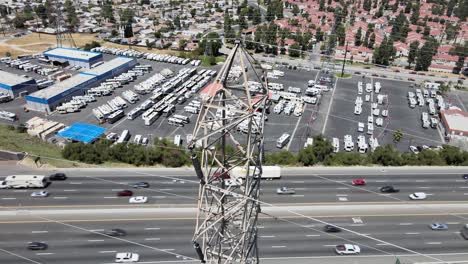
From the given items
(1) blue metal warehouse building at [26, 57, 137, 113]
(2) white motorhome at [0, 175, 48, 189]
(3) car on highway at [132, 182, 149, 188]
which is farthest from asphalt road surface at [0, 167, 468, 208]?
(1) blue metal warehouse building at [26, 57, 137, 113]

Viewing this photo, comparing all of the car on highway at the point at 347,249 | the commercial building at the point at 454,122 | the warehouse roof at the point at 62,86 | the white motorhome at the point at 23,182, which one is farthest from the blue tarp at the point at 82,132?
the commercial building at the point at 454,122

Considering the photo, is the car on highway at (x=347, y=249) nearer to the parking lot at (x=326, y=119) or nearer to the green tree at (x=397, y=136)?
the parking lot at (x=326, y=119)

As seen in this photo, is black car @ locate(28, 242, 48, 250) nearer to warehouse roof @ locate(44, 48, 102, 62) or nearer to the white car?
the white car

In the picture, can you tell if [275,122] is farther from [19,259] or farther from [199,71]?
[19,259]

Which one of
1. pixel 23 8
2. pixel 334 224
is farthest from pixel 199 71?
pixel 23 8

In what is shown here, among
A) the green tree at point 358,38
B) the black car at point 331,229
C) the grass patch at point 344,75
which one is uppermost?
the green tree at point 358,38
